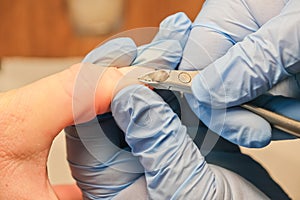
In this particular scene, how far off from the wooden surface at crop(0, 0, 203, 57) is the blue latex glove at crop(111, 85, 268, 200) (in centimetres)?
122

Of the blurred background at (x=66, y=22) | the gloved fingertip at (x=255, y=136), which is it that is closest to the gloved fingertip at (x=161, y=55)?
the gloved fingertip at (x=255, y=136)

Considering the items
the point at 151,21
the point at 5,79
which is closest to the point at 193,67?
the point at 5,79

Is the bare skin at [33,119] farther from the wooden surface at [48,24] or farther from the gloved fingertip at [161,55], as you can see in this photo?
the wooden surface at [48,24]

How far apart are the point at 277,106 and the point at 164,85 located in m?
0.19

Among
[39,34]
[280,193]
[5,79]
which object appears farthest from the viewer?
[39,34]

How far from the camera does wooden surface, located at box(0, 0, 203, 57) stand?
72.9 inches

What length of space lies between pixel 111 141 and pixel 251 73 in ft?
0.91

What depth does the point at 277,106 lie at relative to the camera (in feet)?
2.26

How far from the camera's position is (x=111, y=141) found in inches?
30.1

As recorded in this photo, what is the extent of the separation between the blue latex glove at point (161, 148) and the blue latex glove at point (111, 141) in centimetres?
6

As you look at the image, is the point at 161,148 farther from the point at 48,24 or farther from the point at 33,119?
the point at 48,24

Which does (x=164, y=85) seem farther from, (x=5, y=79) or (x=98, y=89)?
(x=5, y=79)

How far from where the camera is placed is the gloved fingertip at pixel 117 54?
0.79 meters

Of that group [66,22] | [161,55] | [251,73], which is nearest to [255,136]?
[251,73]
